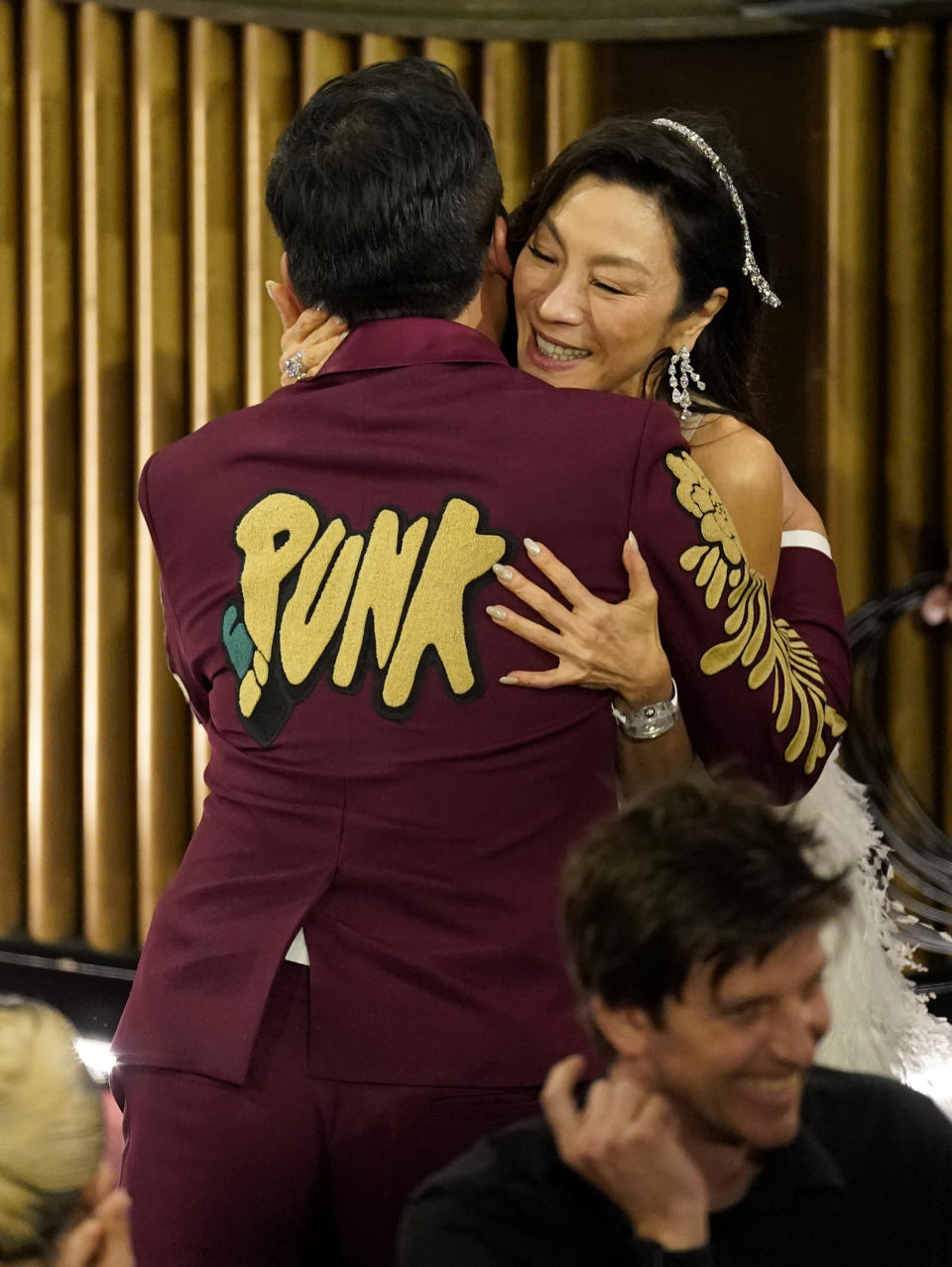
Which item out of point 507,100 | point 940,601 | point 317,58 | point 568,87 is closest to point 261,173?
point 317,58

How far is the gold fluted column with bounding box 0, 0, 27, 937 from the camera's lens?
3170 mm

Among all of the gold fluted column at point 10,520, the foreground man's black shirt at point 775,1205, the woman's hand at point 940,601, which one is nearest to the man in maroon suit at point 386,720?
the foreground man's black shirt at point 775,1205

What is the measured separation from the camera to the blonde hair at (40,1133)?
0.96 m

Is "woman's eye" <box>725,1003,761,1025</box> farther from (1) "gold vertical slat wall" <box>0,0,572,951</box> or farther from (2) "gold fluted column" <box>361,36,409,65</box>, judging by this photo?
(2) "gold fluted column" <box>361,36,409,65</box>

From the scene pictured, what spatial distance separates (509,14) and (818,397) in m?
0.92

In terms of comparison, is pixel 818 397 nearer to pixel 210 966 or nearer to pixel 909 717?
pixel 909 717

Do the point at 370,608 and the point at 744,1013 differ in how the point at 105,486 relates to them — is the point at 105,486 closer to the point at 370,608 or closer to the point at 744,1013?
the point at 370,608

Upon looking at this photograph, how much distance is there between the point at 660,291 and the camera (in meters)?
1.87

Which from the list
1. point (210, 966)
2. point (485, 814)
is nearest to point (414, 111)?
point (485, 814)

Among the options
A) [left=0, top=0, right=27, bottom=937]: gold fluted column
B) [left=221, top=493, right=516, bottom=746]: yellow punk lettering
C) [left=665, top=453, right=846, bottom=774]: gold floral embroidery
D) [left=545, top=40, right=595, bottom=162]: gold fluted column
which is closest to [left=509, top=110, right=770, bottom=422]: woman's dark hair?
[left=665, top=453, right=846, bottom=774]: gold floral embroidery

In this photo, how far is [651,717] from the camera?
136cm

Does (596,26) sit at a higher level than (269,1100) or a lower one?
higher

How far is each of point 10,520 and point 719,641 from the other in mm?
2213

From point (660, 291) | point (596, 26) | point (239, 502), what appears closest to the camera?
point (239, 502)
